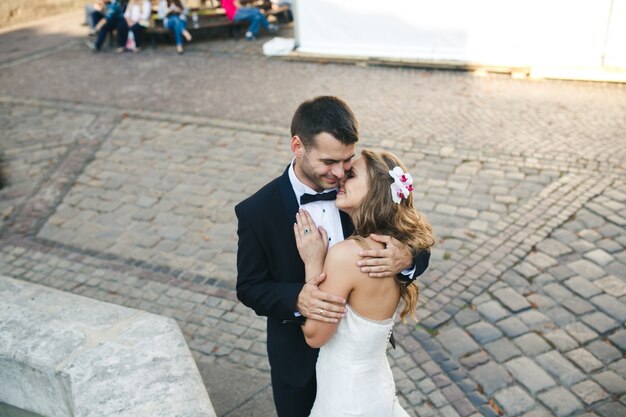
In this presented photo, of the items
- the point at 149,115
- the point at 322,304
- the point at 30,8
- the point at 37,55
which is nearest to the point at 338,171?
the point at 322,304

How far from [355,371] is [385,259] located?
62 centimetres

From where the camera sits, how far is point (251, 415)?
4.21 m

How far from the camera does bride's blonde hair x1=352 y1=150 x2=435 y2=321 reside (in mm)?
2766

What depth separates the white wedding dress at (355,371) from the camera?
2.82 meters

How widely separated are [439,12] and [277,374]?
9860mm

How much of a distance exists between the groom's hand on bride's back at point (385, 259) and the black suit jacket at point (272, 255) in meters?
0.16

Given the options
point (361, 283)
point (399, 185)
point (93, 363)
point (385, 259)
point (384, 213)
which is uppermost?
point (399, 185)

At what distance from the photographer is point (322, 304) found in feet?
8.82

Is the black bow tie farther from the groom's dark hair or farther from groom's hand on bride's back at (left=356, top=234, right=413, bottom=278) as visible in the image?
groom's hand on bride's back at (left=356, top=234, right=413, bottom=278)

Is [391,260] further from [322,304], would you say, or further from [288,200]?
[288,200]

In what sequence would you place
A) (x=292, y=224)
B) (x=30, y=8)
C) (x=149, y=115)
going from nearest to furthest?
(x=292, y=224) → (x=149, y=115) → (x=30, y=8)

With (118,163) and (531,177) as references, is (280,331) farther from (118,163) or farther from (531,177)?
(118,163)

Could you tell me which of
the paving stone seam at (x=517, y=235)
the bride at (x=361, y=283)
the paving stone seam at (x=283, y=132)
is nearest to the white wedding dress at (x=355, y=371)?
the bride at (x=361, y=283)

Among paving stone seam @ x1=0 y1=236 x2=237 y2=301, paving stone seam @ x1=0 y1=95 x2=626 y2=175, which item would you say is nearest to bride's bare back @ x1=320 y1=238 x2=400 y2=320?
paving stone seam @ x1=0 y1=236 x2=237 y2=301
